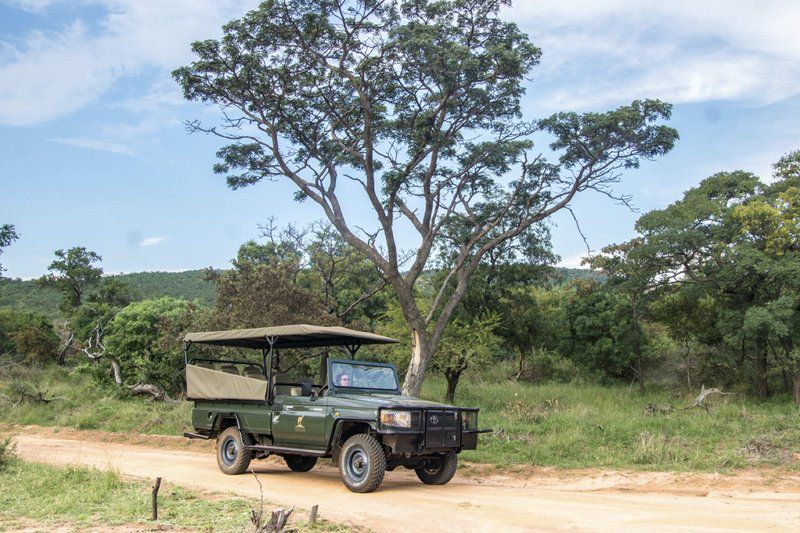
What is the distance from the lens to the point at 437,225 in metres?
21.7

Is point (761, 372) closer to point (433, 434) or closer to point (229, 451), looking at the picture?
point (433, 434)

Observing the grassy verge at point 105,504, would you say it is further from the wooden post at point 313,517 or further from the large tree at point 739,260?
the large tree at point 739,260

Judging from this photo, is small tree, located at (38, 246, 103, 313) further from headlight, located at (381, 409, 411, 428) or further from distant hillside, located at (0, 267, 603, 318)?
headlight, located at (381, 409, 411, 428)

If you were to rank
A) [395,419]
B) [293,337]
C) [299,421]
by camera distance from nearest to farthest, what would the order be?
[395,419] < [299,421] < [293,337]

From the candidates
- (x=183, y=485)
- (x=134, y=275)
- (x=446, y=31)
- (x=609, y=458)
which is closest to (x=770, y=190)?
(x=446, y=31)

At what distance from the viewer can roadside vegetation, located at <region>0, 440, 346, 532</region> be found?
806 cm

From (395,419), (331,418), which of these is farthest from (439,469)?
(331,418)

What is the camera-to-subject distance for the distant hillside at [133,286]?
64.2 m

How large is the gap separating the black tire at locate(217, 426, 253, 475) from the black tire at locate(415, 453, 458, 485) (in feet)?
10.4

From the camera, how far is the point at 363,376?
12320 millimetres

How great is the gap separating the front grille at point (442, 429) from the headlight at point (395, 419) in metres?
0.36

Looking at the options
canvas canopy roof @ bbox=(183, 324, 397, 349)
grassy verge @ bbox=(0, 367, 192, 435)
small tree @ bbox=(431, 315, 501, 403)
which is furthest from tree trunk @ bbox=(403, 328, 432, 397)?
canvas canopy roof @ bbox=(183, 324, 397, 349)

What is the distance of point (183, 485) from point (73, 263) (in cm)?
4579

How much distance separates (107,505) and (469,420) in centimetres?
541
